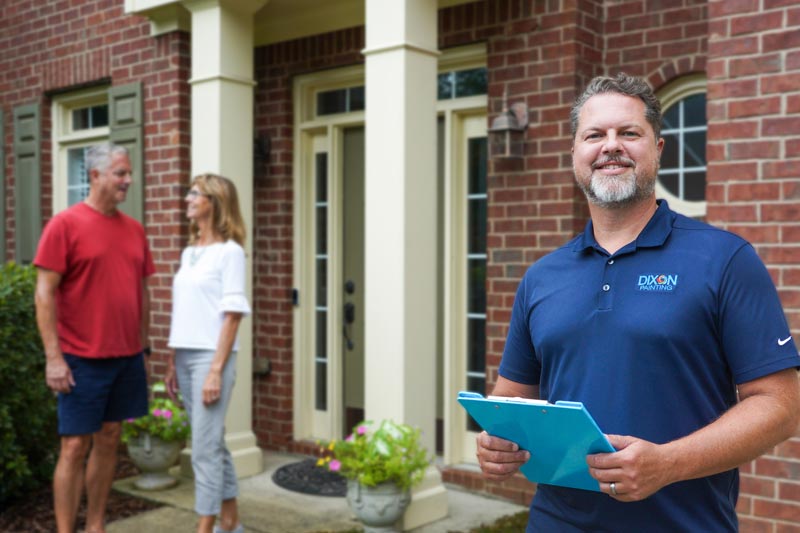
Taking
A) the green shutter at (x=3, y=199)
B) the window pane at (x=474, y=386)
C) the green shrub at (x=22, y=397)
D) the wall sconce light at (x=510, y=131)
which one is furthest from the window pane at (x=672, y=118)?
the green shutter at (x=3, y=199)

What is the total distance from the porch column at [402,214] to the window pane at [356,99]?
169 centimetres

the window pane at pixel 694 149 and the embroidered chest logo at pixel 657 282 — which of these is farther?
the window pane at pixel 694 149

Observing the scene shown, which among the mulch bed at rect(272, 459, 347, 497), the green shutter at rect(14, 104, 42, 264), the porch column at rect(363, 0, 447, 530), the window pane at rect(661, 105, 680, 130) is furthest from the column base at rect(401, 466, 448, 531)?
the green shutter at rect(14, 104, 42, 264)

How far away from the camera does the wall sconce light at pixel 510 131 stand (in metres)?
5.02

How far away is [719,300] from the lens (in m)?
1.77

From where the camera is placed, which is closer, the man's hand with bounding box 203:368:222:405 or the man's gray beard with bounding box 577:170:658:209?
the man's gray beard with bounding box 577:170:658:209

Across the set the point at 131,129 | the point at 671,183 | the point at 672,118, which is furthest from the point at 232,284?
the point at 131,129

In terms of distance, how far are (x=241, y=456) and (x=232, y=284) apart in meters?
2.10

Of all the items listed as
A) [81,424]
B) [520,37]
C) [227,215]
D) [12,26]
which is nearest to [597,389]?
[227,215]

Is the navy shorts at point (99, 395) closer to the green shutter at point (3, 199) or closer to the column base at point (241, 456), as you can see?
the column base at point (241, 456)

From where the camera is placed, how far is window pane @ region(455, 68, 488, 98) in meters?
5.54

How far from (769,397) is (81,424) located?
334 centimetres

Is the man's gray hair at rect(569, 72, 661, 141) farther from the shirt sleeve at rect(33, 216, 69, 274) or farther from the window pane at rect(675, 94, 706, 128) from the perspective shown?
the window pane at rect(675, 94, 706, 128)

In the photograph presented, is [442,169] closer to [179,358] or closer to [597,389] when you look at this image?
[179,358]
